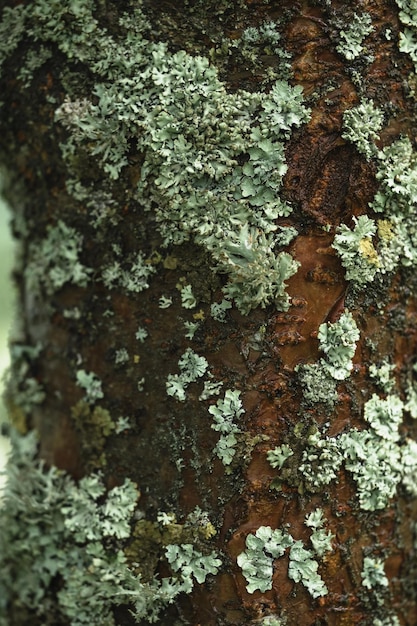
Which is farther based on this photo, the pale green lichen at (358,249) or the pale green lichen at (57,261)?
the pale green lichen at (57,261)

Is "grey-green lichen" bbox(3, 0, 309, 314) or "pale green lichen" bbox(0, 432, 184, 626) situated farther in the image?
"pale green lichen" bbox(0, 432, 184, 626)

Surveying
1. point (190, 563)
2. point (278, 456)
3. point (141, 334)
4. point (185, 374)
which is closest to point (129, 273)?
point (141, 334)

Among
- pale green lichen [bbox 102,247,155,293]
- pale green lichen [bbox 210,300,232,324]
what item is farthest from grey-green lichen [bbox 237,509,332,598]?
pale green lichen [bbox 102,247,155,293]

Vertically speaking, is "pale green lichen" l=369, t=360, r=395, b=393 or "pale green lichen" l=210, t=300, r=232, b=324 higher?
"pale green lichen" l=210, t=300, r=232, b=324

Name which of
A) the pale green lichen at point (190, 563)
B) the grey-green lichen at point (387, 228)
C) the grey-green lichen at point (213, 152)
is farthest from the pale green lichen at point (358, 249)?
the pale green lichen at point (190, 563)

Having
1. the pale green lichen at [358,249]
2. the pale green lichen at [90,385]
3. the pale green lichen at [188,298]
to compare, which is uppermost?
the pale green lichen at [358,249]

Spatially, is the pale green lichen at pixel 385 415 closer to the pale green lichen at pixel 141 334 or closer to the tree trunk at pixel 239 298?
the tree trunk at pixel 239 298

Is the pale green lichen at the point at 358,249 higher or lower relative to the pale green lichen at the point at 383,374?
higher

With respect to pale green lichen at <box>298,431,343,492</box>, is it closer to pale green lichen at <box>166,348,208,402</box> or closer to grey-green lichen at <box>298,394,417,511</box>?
grey-green lichen at <box>298,394,417,511</box>
